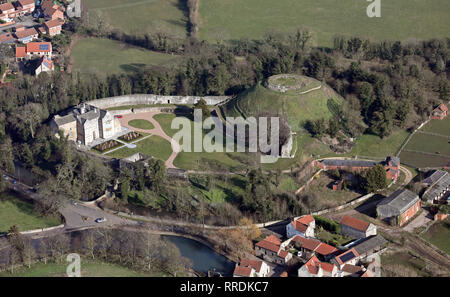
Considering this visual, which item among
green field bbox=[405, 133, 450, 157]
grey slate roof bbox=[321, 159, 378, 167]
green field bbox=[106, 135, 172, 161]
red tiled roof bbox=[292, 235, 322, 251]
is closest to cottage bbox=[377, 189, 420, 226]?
grey slate roof bbox=[321, 159, 378, 167]

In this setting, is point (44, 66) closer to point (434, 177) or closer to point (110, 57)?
point (110, 57)

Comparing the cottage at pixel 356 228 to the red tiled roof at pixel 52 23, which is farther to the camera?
the red tiled roof at pixel 52 23

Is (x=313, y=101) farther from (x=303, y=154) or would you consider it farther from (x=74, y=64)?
(x=74, y=64)

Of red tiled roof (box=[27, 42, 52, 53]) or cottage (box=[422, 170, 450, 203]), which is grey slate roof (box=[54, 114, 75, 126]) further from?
cottage (box=[422, 170, 450, 203])

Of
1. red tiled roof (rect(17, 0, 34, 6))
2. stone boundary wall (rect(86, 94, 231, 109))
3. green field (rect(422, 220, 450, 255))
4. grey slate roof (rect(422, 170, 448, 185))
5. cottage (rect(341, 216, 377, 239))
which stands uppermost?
red tiled roof (rect(17, 0, 34, 6))

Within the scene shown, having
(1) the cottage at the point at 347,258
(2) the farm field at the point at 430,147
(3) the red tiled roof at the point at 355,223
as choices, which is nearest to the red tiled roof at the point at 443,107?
(2) the farm field at the point at 430,147

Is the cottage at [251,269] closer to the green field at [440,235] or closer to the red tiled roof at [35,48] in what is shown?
the green field at [440,235]
